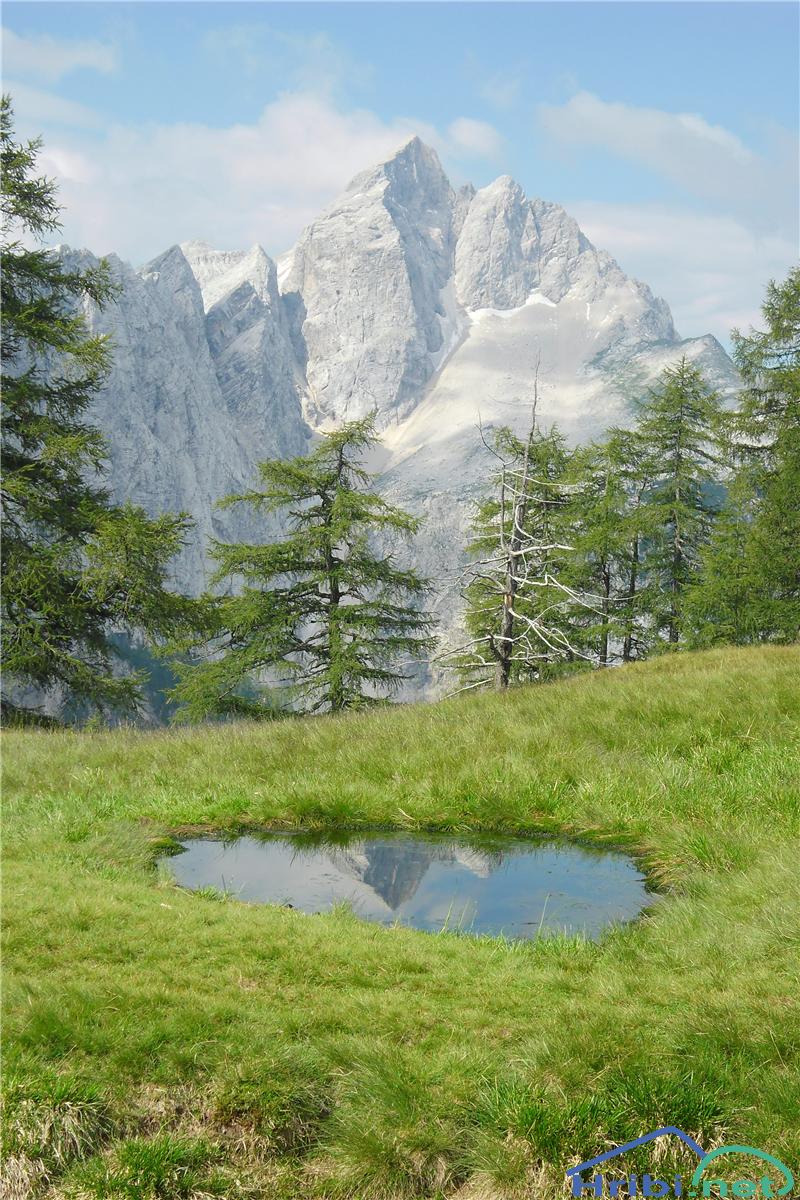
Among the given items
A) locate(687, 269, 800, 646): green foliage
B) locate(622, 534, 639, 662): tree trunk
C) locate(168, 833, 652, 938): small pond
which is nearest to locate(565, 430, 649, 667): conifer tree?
locate(622, 534, 639, 662): tree trunk

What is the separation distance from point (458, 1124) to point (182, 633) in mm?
16120

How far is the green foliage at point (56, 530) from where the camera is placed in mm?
16406

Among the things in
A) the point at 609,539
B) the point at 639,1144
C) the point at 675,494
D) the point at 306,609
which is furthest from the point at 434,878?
the point at 675,494

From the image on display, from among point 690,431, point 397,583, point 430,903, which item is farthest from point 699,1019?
point 690,431

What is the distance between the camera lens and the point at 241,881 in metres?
6.96

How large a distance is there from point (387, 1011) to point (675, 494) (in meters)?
34.2

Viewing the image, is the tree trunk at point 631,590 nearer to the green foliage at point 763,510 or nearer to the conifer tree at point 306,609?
the green foliage at point 763,510

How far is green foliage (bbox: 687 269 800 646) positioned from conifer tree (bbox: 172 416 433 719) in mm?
11419

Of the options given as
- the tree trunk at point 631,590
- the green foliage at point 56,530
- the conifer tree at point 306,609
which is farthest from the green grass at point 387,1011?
the tree trunk at point 631,590

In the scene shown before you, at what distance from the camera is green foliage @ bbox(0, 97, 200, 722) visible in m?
16.4

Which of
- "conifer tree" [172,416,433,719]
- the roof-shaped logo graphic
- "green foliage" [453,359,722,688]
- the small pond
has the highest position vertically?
"green foliage" [453,359,722,688]

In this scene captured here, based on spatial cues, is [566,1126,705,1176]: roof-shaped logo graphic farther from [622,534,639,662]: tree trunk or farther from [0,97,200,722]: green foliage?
[622,534,639,662]: tree trunk

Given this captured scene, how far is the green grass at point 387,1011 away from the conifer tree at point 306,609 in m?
16.1

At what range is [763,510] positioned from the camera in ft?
95.3
